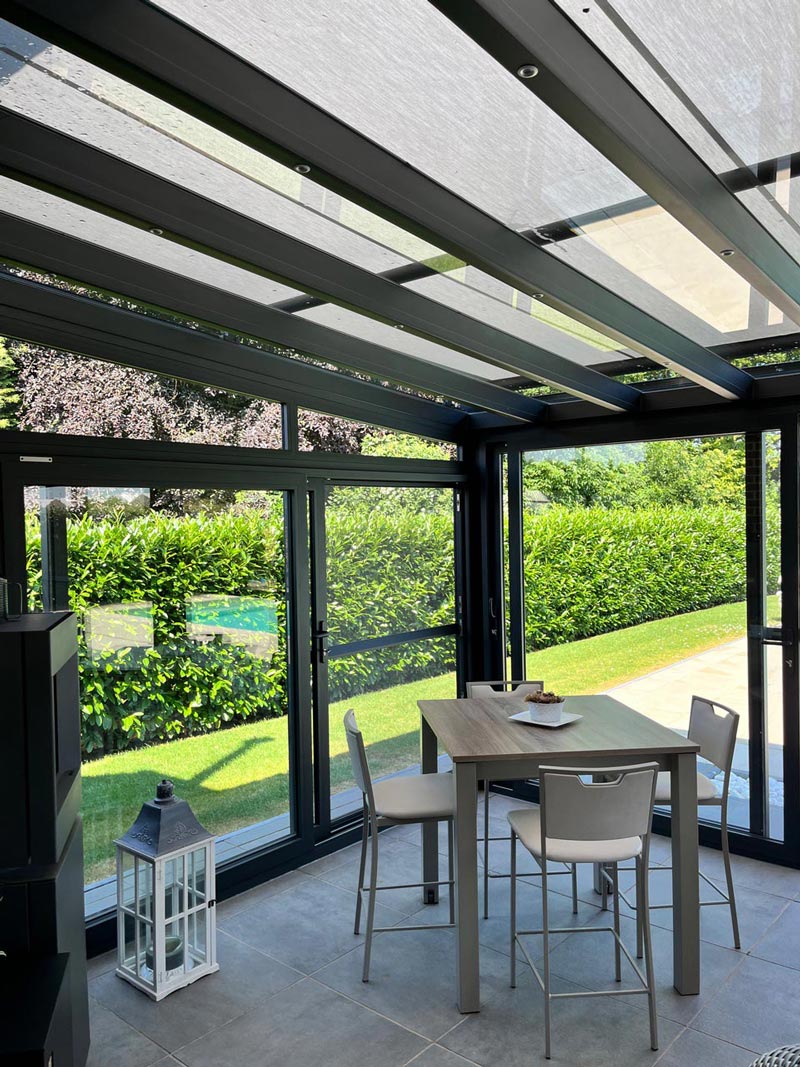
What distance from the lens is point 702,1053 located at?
282 cm

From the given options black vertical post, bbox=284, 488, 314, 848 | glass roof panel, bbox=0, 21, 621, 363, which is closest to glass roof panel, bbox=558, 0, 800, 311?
glass roof panel, bbox=0, 21, 621, 363

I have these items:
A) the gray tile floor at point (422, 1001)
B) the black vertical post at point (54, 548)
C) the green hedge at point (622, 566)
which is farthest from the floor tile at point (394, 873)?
the black vertical post at point (54, 548)

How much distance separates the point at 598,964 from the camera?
11.3 feet

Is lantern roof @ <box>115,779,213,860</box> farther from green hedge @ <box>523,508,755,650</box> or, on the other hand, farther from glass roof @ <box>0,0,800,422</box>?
Answer: green hedge @ <box>523,508,755,650</box>

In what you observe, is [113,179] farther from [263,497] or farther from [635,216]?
[263,497]

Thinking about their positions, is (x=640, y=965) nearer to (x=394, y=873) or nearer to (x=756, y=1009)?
(x=756, y=1009)

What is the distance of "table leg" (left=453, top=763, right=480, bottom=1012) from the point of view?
309 cm

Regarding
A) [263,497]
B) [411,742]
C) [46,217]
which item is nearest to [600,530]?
[411,742]

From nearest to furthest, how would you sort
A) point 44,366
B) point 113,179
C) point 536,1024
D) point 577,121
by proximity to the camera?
1. point 577,121
2. point 113,179
3. point 536,1024
4. point 44,366

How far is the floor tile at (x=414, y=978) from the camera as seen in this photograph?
3.10m

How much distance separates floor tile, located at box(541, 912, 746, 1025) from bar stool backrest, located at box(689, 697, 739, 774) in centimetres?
76

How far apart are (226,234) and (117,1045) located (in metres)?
2.76

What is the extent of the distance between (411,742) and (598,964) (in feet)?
6.31

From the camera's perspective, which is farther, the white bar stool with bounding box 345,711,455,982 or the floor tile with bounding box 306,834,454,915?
the floor tile with bounding box 306,834,454,915
